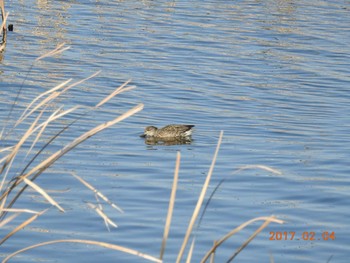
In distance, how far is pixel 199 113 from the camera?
14.1 metres

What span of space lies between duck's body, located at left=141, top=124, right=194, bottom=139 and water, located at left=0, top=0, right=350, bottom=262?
16 cm

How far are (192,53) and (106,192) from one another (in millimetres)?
10148

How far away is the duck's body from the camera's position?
1202cm
